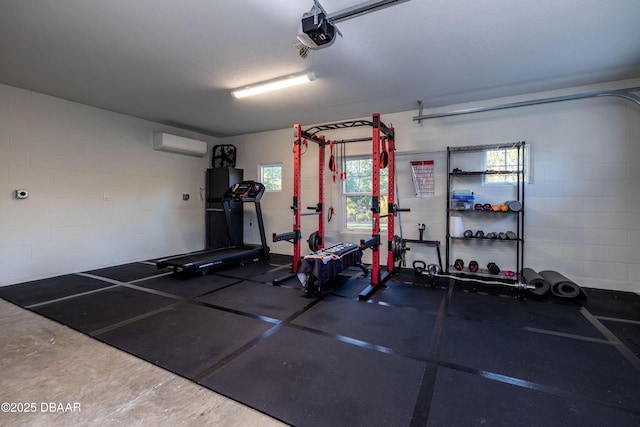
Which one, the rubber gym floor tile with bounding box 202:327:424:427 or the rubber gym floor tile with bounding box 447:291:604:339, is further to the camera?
the rubber gym floor tile with bounding box 447:291:604:339

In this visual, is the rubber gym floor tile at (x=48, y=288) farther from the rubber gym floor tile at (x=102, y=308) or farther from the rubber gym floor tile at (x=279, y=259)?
the rubber gym floor tile at (x=279, y=259)

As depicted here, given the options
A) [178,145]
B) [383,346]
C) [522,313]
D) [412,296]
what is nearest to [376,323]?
[383,346]

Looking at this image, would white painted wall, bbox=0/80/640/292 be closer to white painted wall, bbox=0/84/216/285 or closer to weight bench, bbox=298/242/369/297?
white painted wall, bbox=0/84/216/285

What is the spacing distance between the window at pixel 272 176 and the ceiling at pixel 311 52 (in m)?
2.00

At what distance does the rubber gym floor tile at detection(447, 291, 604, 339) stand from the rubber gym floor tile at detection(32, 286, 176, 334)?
342 centimetres

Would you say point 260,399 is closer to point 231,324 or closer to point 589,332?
point 231,324

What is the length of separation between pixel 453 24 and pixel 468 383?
9.66 feet

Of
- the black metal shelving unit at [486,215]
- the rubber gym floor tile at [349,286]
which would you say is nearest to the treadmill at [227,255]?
the rubber gym floor tile at [349,286]

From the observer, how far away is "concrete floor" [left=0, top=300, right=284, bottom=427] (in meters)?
1.62

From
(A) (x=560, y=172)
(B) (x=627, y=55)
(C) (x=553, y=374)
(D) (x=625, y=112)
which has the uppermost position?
(B) (x=627, y=55)

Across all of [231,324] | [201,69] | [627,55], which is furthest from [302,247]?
[627,55]

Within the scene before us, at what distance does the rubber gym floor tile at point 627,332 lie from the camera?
2.40 metres

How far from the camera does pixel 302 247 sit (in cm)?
615

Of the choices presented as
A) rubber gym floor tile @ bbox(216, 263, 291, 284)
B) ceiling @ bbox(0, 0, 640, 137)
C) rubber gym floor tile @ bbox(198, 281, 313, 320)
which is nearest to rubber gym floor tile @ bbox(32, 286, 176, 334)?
rubber gym floor tile @ bbox(198, 281, 313, 320)
